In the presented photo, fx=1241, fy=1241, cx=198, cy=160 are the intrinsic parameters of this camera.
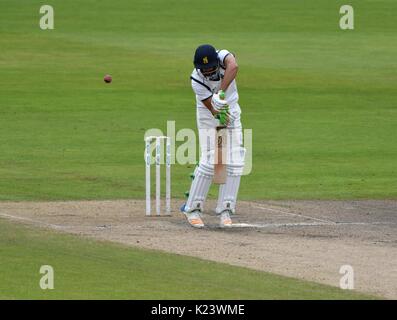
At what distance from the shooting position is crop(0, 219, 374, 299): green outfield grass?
10.9m

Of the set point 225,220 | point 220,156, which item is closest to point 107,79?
point 220,156

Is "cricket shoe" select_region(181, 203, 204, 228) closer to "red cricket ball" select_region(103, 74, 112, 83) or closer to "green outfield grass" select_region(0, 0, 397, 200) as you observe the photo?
"green outfield grass" select_region(0, 0, 397, 200)

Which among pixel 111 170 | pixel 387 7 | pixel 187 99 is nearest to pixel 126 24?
pixel 387 7

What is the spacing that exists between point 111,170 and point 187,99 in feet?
40.3

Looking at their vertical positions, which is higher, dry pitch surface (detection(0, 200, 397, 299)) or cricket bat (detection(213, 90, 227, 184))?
cricket bat (detection(213, 90, 227, 184))

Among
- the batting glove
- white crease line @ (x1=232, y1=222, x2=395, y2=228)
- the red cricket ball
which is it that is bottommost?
white crease line @ (x1=232, y1=222, x2=395, y2=228)

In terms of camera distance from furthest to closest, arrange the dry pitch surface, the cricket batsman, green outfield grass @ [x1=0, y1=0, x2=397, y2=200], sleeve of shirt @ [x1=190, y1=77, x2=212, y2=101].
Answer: green outfield grass @ [x1=0, y1=0, x2=397, y2=200], sleeve of shirt @ [x1=190, y1=77, x2=212, y2=101], the cricket batsman, the dry pitch surface

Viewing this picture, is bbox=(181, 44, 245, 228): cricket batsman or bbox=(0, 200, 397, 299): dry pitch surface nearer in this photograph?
bbox=(0, 200, 397, 299): dry pitch surface

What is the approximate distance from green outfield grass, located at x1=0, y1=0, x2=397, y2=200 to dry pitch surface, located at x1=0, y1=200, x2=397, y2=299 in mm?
1131

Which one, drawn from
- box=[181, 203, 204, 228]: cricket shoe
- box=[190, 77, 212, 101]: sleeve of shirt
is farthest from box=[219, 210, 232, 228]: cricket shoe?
box=[190, 77, 212, 101]: sleeve of shirt

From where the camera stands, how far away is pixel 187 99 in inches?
1277

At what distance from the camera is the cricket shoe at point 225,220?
586 inches
